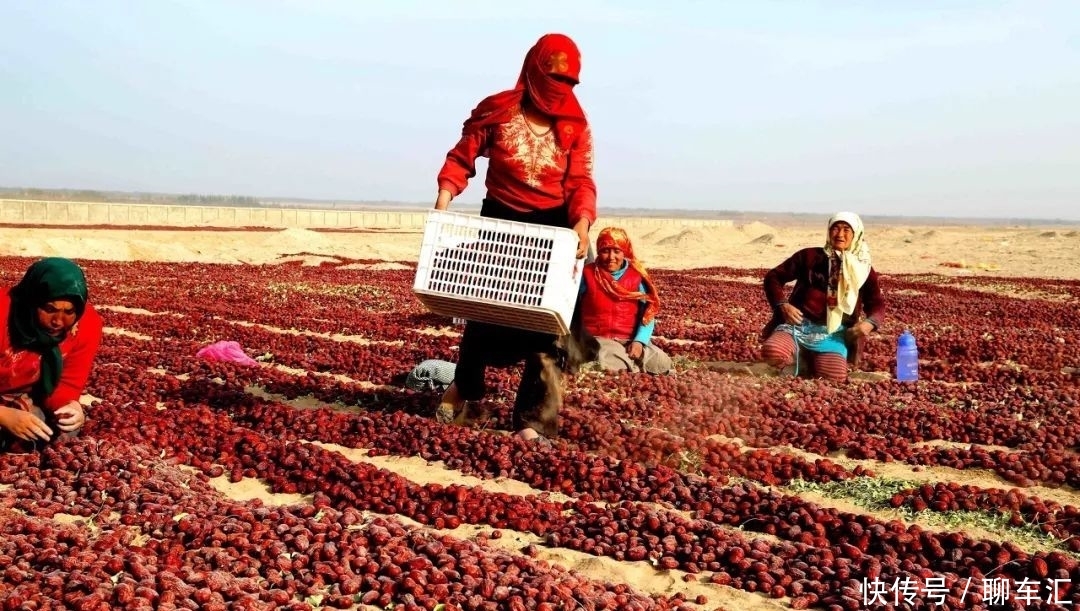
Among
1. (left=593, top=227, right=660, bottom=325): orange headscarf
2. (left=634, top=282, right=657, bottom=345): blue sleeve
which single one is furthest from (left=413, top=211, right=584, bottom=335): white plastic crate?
(left=634, top=282, right=657, bottom=345): blue sleeve

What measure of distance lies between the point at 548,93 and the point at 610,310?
9.86 feet

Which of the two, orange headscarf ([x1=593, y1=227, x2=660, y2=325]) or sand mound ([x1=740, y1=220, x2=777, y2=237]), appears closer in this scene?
orange headscarf ([x1=593, y1=227, x2=660, y2=325])

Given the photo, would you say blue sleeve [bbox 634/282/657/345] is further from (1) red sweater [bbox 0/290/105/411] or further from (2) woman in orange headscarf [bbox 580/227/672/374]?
(1) red sweater [bbox 0/290/105/411]

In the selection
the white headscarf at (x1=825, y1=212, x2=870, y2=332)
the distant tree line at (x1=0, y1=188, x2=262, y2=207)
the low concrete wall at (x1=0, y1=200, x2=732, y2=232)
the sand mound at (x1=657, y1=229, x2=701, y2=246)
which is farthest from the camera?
the distant tree line at (x1=0, y1=188, x2=262, y2=207)

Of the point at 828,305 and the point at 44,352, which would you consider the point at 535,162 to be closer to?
the point at 44,352

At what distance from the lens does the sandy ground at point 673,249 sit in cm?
2262

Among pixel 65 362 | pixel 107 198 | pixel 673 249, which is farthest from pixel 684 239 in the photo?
pixel 107 198

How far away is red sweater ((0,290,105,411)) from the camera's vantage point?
4.53 meters

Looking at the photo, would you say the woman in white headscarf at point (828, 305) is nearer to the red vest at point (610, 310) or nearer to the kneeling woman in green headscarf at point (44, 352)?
the red vest at point (610, 310)

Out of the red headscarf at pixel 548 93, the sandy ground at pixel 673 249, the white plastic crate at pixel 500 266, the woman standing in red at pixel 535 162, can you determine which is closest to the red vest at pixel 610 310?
the woman standing in red at pixel 535 162

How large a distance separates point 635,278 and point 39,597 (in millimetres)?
5318

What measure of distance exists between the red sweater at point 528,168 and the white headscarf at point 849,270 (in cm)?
291

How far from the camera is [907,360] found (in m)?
7.60

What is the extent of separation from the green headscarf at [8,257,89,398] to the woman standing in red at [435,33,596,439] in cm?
179
